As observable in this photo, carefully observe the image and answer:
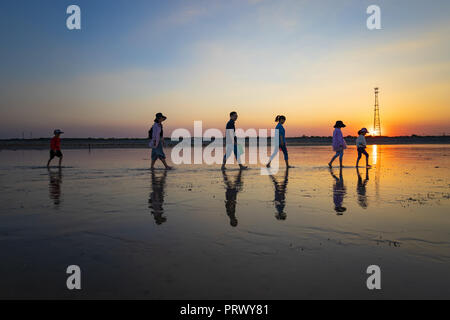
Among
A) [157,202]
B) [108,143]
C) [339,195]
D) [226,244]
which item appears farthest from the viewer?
[108,143]

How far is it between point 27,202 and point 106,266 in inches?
217

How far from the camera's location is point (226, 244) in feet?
16.0

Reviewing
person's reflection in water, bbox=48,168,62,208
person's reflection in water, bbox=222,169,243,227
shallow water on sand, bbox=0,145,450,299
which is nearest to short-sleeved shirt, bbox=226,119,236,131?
person's reflection in water, bbox=222,169,243,227

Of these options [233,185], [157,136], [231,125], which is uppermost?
[231,125]

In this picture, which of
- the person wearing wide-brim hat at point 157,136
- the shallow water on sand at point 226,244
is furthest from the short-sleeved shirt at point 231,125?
the shallow water on sand at point 226,244

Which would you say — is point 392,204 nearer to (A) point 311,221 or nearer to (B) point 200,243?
(A) point 311,221

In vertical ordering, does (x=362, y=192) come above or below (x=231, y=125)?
below

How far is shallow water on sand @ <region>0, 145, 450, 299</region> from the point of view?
350 centimetres

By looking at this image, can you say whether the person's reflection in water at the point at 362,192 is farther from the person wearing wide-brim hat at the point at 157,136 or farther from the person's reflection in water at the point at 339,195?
the person wearing wide-brim hat at the point at 157,136

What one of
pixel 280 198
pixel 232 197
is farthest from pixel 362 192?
pixel 232 197

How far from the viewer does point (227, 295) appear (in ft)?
11.0

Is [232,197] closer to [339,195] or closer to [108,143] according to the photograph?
[339,195]
